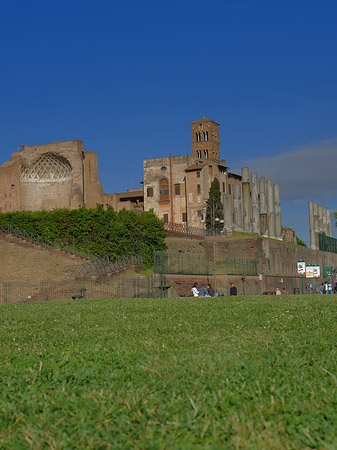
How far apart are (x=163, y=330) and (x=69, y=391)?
413cm

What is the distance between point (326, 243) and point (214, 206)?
19412mm

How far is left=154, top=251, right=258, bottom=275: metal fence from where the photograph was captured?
4034cm

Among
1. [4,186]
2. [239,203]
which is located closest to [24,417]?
[4,186]

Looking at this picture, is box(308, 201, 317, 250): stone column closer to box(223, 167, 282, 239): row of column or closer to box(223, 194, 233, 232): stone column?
box(223, 167, 282, 239): row of column

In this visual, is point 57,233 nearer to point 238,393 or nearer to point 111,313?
point 111,313

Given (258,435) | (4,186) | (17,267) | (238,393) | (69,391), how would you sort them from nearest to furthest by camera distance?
(258,435), (238,393), (69,391), (17,267), (4,186)

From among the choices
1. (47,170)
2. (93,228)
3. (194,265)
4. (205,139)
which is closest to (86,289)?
(194,265)

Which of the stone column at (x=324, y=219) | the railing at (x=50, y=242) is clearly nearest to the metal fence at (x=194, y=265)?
the railing at (x=50, y=242)

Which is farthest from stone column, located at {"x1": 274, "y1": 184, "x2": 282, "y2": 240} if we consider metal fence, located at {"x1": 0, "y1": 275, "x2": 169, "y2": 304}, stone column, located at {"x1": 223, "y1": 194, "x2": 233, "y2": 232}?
metal fence, located at {"x1": 0, "y1": 275, "x2": 169, "y2": 304}

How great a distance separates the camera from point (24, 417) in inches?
185

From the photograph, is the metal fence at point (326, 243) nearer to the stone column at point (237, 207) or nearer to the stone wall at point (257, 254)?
the stone wall at point (257, 254)

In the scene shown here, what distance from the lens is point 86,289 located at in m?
34.7

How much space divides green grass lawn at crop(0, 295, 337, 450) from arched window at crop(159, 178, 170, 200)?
66.3 meters

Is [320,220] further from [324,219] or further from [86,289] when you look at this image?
[86,289]
